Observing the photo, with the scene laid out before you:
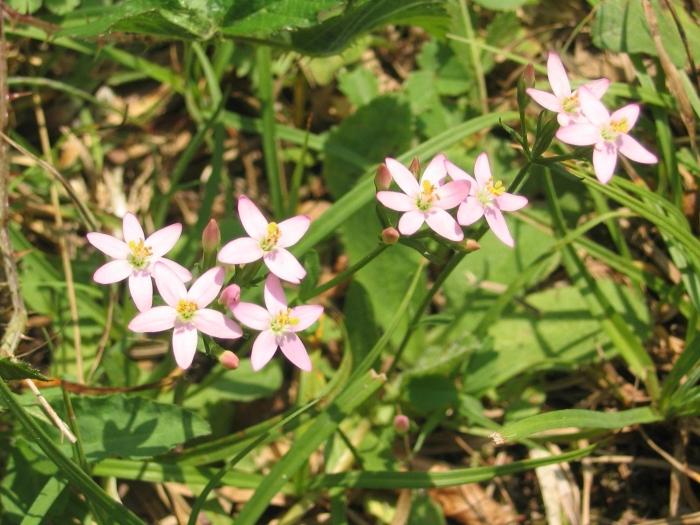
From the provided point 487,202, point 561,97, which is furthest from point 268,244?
point 561,97

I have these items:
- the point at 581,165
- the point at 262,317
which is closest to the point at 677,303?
the point at 581,165

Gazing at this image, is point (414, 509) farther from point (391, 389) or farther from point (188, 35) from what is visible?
point (188, 35)

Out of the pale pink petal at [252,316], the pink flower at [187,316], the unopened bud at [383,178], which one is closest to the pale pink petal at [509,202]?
the unopened bud at [383,178]

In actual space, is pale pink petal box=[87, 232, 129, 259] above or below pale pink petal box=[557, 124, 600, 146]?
below

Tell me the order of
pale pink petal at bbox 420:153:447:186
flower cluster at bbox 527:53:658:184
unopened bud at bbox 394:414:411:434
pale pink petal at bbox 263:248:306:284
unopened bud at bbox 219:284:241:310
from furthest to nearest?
1. unopened bud at bbox 394:414:411:434
2. pale pink petal at bbox 420:153:447:186
3. flower cluster at bbox 527:53:658:184
4. pale pink petal at bbox 263:248:306:284
5. unopened bud at bbox 219:284:241:310

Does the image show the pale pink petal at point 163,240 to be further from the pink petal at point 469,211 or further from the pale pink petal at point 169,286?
the pink petal at point 469,211

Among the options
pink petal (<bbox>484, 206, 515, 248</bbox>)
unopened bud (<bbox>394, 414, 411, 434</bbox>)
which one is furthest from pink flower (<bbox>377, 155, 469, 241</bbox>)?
unopened bud (<bbox>394, 414, 411, 434</bbox>)

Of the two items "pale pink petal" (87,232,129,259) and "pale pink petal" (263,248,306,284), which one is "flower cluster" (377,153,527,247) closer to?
"pale pink petal" (263,248,306,284)
